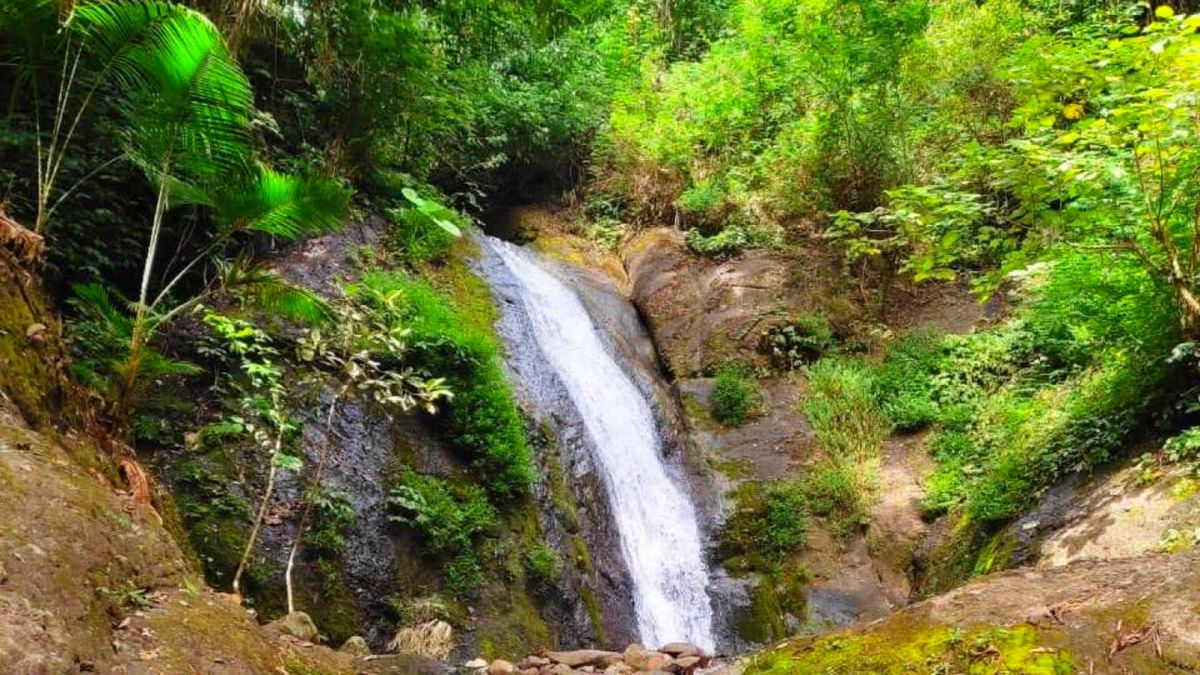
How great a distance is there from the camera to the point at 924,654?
10.7 ft

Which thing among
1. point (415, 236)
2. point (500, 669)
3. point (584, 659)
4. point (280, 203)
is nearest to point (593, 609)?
point (584, 659)

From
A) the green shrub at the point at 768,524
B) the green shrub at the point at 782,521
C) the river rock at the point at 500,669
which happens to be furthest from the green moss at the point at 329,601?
the green shrub at the point at 782,521

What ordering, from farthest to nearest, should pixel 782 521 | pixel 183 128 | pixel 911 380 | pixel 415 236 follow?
pixel 911 380 → pixel 415 236 → pixel 782 521 → pixel 183 128

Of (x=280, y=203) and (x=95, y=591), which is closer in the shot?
(x=95, y=591)

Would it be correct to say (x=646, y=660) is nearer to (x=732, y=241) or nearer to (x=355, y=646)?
(x=355, y=646)

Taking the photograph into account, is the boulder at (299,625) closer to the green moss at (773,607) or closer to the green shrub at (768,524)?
the green moss at (773,607)

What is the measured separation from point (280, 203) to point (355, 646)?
10.6 ft

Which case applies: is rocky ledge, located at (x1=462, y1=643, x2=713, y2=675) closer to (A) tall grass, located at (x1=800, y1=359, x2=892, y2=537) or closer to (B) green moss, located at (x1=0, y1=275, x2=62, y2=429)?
(B) green moss, located at (x1=0, y1=275, x2=62, y2=429)

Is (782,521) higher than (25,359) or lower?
lower

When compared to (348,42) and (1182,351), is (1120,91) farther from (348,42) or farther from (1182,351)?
(348,42)

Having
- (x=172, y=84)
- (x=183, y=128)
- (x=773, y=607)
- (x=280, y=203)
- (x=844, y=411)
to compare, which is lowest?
(x=773, y=607)

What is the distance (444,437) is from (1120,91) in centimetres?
645

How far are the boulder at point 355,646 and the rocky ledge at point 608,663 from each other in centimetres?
77

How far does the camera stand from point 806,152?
13.0 metres
